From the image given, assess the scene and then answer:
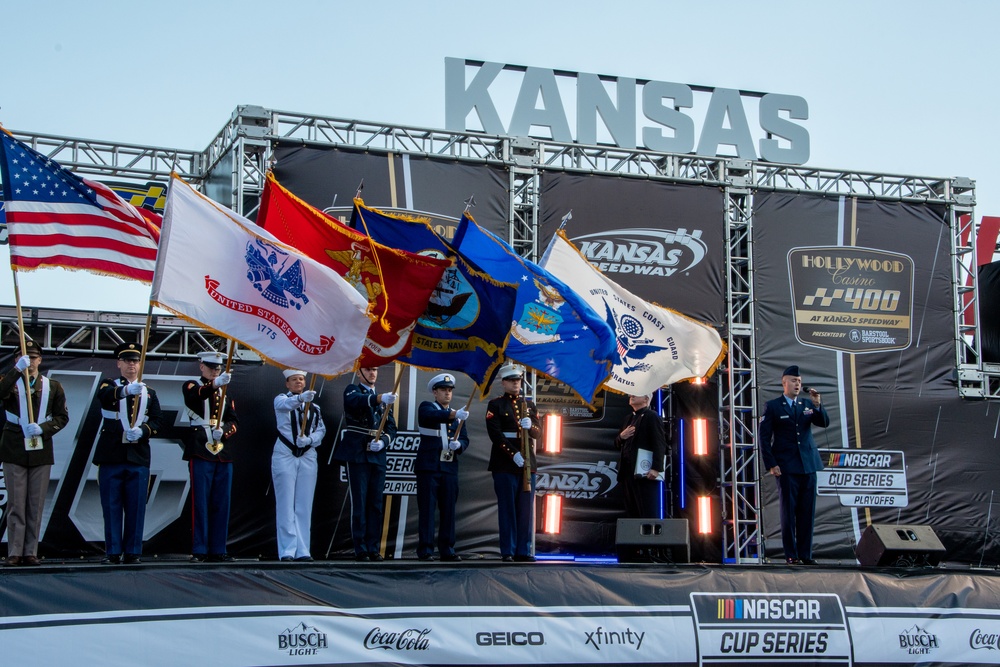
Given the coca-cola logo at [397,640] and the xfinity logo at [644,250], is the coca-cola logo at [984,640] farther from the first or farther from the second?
the xfinity logo at [644,250]

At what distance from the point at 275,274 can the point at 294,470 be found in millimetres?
2226

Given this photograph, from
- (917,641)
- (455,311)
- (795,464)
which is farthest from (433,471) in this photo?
(917,641)

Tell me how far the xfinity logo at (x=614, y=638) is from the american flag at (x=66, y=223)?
438cm

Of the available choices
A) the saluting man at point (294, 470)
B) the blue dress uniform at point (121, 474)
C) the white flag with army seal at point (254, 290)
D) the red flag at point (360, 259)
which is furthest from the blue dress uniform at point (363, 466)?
the blue dress uniform at point (121, 474)

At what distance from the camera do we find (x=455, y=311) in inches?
369

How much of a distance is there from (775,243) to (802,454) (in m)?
3.35

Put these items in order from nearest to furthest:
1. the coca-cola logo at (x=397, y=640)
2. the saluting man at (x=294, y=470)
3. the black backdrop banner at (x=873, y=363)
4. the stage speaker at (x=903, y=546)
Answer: the coca-cola logo at (x=397, y=640), the saluting man at (x=294, y=470), the stage speaker at (x=903, y=546), the black backdrop banner at (x=873, y=363)

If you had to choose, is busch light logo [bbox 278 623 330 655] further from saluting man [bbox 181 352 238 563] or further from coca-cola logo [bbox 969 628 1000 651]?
coca-cola logo [bbox 969 628 1000 651]

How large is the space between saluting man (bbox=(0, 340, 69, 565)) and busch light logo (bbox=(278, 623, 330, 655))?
7.56ft

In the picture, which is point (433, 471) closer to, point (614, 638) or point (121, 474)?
point (614, 638)

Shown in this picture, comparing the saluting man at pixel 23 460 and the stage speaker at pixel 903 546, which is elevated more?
the saluting man at pixel 23 460

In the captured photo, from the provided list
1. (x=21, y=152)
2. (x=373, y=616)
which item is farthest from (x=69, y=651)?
(x=21, y=152)

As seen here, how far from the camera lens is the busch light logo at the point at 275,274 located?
321 inches

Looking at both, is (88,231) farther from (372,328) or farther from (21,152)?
(372,328)
